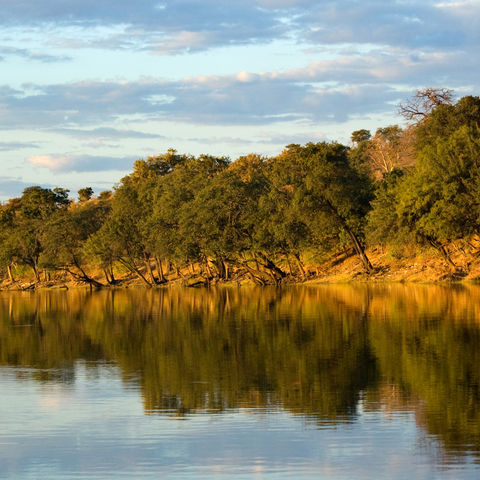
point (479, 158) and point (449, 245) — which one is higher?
point (479, 158)

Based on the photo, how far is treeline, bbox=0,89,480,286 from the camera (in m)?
68.6

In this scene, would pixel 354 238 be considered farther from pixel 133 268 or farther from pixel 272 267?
pixel 133 268

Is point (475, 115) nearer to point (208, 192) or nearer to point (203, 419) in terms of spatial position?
point (208, 192)

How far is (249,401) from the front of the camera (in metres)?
19.3

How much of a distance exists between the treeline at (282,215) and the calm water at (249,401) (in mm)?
30498

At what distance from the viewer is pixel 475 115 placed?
7825 centimetres

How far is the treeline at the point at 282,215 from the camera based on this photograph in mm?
68625

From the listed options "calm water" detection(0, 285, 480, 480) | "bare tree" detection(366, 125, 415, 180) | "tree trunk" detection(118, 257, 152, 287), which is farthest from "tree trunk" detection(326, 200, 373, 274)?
"calm water" detection(0, 285, 480, 480)

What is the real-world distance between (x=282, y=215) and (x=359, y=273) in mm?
9440

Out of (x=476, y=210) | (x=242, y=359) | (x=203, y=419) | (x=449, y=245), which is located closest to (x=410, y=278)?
(x=449, y=245)

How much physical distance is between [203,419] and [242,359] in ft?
31.3

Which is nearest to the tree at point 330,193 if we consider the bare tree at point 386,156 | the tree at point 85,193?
the bare tree at point 386,156

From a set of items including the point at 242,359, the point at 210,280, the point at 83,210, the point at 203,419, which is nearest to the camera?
the point at 203,419

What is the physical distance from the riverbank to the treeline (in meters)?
0.67
